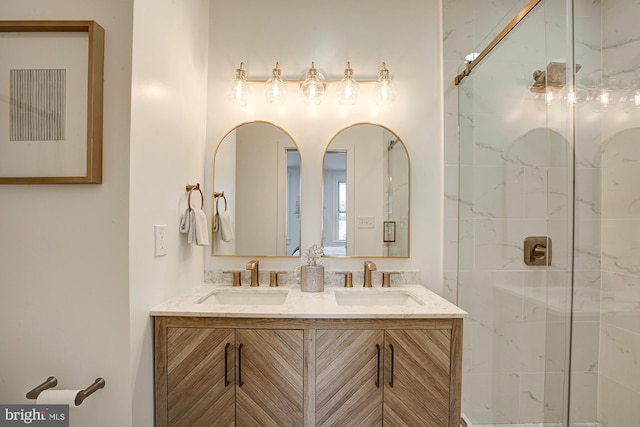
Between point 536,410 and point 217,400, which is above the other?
point 217,400

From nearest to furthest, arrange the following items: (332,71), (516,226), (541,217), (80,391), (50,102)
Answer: (80,391) < (50,102) < (541,217) < (516,226) < (332,71)

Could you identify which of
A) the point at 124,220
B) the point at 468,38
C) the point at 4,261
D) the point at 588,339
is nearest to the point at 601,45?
the point at 468,38

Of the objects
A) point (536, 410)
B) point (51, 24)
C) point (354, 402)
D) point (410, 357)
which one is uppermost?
point (51, 24)

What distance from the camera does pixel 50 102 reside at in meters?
1.09

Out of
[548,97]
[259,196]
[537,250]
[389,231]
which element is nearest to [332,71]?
[259,196]

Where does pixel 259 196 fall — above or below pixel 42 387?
above

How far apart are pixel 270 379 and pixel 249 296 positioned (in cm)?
51

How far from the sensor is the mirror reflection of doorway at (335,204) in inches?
75.3

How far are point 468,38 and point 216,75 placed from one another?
158 cm

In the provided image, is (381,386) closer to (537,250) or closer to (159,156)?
(537,250)

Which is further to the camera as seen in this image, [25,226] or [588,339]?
[588,339]

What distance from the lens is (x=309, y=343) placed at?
4.35 ft

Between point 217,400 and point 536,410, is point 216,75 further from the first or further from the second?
point 536,410

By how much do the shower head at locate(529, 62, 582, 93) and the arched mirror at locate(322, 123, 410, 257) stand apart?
0.72 metres
